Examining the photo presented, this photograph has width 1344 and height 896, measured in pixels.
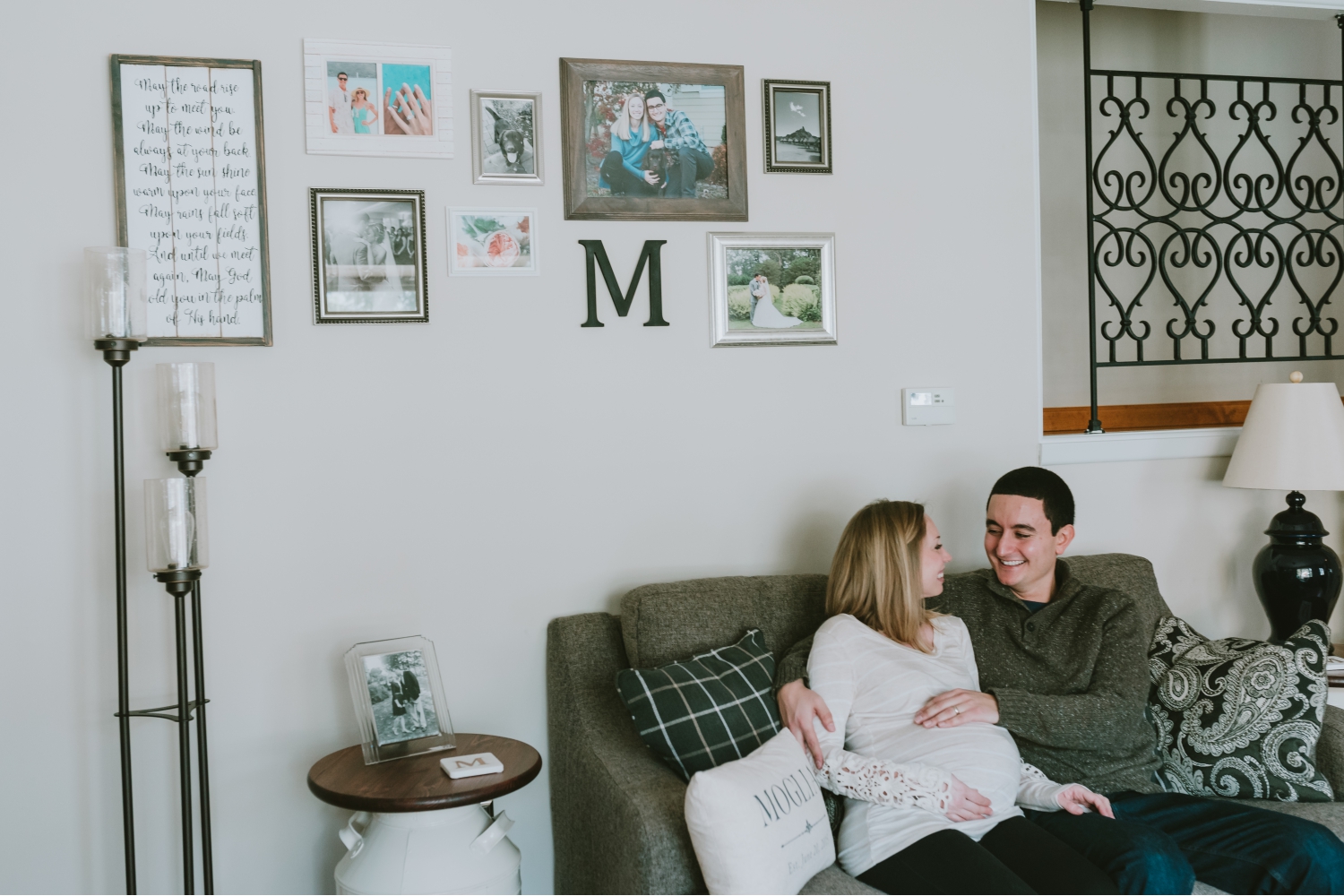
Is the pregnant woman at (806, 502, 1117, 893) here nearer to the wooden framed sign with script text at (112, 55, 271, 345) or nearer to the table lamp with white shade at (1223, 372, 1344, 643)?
the table lamp with white shade at (1223, 372, 1344, 643)

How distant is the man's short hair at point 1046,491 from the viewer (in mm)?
2328

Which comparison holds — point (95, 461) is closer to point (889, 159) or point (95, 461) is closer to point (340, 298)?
point (340, 298)

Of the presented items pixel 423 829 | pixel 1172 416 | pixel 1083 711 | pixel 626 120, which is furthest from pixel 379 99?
pixel 1172 416

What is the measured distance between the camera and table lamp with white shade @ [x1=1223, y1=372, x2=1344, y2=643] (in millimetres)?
2666

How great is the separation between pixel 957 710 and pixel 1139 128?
2264mm

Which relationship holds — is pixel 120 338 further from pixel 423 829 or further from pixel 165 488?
pixel 423 829

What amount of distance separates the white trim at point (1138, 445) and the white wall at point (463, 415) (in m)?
0.11

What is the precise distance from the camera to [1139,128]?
3342 millimetres

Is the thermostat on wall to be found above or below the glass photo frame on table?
above

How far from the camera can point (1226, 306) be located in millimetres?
3445

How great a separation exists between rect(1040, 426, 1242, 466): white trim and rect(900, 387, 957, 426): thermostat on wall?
0.30 meters

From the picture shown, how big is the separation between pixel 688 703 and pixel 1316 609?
5.99 ft

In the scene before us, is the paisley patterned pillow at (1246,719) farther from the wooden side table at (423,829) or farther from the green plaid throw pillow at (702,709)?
the wooden side table at (423,829)

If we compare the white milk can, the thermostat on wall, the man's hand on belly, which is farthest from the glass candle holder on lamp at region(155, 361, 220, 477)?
the thermostat on wall
